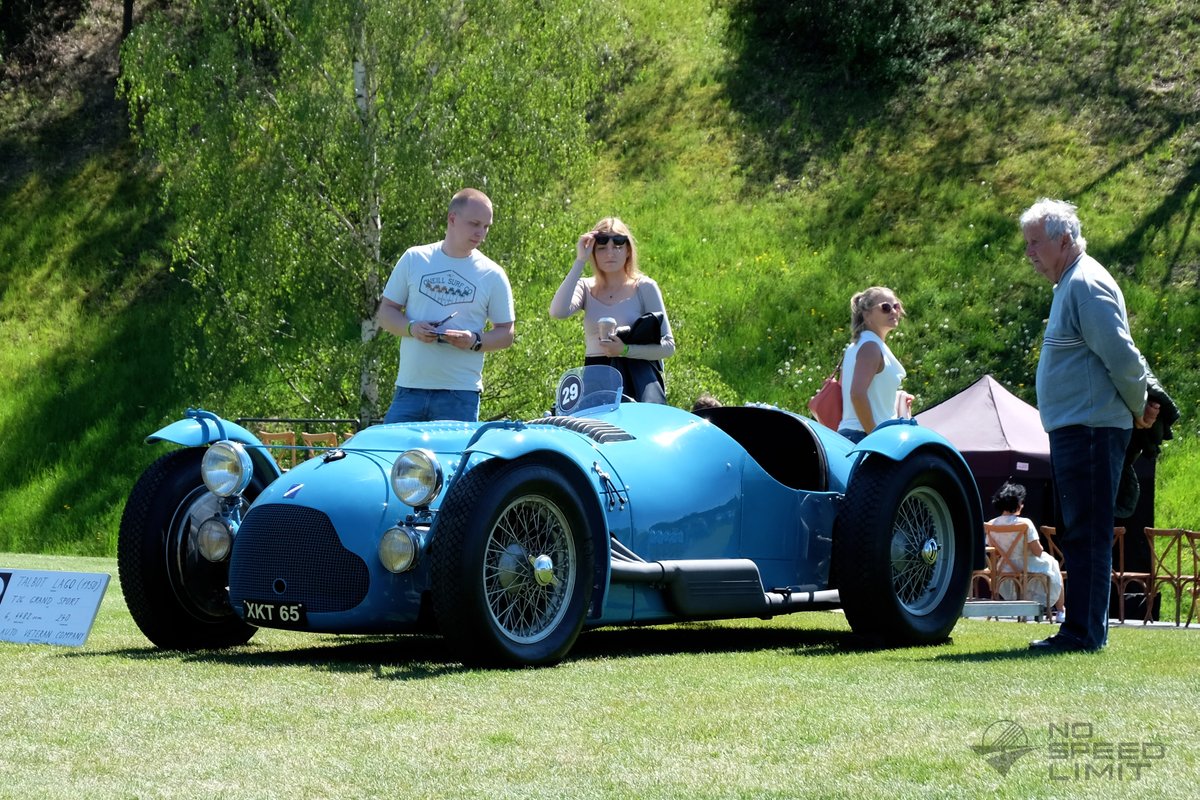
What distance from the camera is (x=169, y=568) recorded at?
21.4 ft

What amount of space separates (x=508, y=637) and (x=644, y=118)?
22.3 metres

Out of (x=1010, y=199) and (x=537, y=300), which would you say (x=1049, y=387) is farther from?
(x=1010, y=199)

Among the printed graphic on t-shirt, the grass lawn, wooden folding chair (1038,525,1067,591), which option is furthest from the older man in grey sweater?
wooden folding chair (1038,525,1067,591)

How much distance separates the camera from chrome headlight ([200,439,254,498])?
6.44 meters

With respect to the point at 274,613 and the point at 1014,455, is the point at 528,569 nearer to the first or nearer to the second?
the point at 274,613

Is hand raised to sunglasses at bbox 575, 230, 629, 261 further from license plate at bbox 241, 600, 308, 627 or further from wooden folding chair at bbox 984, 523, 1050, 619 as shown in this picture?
wooden folding chair at bbox 984, 523, 1050, 619

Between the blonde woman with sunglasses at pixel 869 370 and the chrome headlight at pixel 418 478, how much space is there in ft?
9.98

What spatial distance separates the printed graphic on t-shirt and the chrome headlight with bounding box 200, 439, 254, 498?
137 cm

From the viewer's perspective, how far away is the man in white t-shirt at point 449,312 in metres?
7.36

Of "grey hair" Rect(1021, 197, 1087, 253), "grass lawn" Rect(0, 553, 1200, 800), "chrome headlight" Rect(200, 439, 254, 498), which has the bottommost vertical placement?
"grass lawn" Rect(0, 553, 1200, 800)

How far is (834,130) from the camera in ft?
86.1

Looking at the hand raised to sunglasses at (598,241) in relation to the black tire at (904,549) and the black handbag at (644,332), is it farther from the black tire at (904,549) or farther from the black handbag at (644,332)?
the black tire at (904,549)

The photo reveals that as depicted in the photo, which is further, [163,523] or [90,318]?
[90,318]

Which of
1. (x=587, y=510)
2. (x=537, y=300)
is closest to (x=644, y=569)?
(x=587, y=510)
